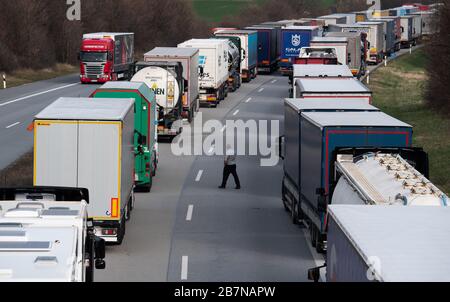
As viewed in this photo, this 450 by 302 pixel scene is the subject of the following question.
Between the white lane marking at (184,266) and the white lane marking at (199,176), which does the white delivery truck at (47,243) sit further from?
the white lane marking at (199,176)

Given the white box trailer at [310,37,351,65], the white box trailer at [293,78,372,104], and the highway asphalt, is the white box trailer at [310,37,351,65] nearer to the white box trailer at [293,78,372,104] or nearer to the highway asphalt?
the highway asphalt

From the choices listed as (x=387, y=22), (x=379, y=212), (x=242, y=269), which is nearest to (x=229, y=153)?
(x=242, y=269)

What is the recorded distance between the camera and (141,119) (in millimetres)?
31219

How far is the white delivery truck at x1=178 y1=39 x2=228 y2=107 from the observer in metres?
55.2

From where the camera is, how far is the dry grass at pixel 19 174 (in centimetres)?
3133

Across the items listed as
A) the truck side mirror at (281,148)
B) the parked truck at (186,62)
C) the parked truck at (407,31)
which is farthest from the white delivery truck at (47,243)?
the parked truck at (407,31)

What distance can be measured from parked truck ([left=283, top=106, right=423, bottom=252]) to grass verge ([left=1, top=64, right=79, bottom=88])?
46935 mm

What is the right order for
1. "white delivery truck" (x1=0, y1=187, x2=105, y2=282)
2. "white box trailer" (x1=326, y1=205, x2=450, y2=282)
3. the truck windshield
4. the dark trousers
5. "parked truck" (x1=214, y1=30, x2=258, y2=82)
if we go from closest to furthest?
"white box trailer" (x1=326, y1=205, x2=450, y2=282)
"white delivery truck" (x1=0, y1=187, x2=105, y2=282)
the dark trousers
the truck windshield
"parked truck" (x1=214, y1=30, x2=258, y2=82)

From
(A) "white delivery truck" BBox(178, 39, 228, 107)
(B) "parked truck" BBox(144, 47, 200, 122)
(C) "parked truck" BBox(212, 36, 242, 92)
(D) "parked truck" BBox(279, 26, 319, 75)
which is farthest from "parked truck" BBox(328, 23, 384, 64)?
(B) "parked truck" BBox(144, 47, 200, 122)

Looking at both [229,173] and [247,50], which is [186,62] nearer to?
[229,173]

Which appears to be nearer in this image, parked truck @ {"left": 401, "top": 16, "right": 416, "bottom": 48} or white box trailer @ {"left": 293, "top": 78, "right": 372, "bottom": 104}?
white box trailer @ {"left": 293, "top": 78, "right": 372, "bottom": 104}

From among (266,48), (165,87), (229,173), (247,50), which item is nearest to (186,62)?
(165,87)

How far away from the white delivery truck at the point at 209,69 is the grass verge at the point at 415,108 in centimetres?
821

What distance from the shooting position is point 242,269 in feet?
73.7
